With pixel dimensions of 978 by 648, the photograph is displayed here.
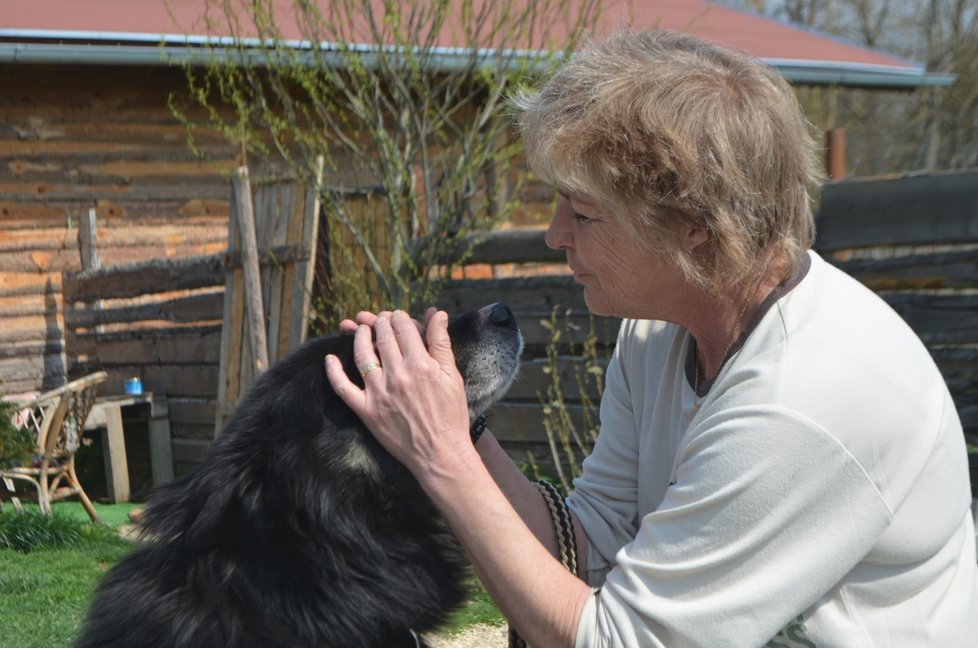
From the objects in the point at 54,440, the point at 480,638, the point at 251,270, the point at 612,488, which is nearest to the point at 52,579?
the point at 480,638

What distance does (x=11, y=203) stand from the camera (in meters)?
8.66

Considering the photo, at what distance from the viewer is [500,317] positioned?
2514 mm

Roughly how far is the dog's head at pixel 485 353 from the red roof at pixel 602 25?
3.47 meters

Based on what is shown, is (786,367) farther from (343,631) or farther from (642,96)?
(343,631)

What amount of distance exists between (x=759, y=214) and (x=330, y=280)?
215 inches

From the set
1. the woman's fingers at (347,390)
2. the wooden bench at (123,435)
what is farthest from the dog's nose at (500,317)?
the wooden bench at (123,435)

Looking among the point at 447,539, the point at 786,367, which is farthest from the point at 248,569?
the point at 786,367

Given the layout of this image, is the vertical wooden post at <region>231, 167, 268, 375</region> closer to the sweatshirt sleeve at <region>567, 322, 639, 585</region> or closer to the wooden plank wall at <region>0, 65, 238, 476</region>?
the wooden plank wall at <region>0, 65, 238, 476</region>

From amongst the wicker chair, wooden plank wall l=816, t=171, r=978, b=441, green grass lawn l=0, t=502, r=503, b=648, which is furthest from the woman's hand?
the wicker chair

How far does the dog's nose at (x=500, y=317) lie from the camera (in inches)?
98.6

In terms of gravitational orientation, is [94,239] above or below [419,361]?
below

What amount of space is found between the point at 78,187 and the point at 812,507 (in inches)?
326

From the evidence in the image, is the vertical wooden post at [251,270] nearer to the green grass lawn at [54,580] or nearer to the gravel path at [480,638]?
the green grass lawn at [54,580]

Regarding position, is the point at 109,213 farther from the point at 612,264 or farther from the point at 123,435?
the point at 612,264
